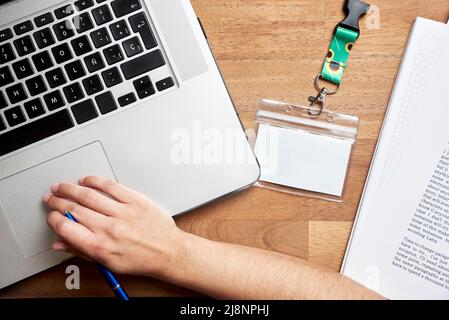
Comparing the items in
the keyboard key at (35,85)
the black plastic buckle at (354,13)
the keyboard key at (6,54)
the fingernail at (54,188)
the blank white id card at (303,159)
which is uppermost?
the keyboard key at (6,54)

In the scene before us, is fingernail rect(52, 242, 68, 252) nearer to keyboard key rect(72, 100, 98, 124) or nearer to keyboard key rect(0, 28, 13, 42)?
keyboard key rect(72, 100, 98, 124)

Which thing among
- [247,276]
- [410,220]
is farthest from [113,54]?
[410,220]

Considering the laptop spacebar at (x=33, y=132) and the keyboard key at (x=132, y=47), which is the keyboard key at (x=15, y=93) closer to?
the laptop spacebar at (x=33, y=132)

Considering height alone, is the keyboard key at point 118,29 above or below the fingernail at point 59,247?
above

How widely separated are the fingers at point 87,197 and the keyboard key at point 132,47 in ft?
0.62

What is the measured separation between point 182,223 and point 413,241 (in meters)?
0.34

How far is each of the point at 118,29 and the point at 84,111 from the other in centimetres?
12

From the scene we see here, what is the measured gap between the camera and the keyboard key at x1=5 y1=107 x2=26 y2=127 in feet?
1.97

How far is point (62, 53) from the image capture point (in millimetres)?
606

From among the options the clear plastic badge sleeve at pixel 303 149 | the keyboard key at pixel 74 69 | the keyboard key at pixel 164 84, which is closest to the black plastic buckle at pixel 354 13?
the clear plastic badge sleeve at pixel 303 149

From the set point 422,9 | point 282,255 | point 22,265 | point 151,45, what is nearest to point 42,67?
point 151,45

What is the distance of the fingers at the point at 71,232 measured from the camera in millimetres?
602
